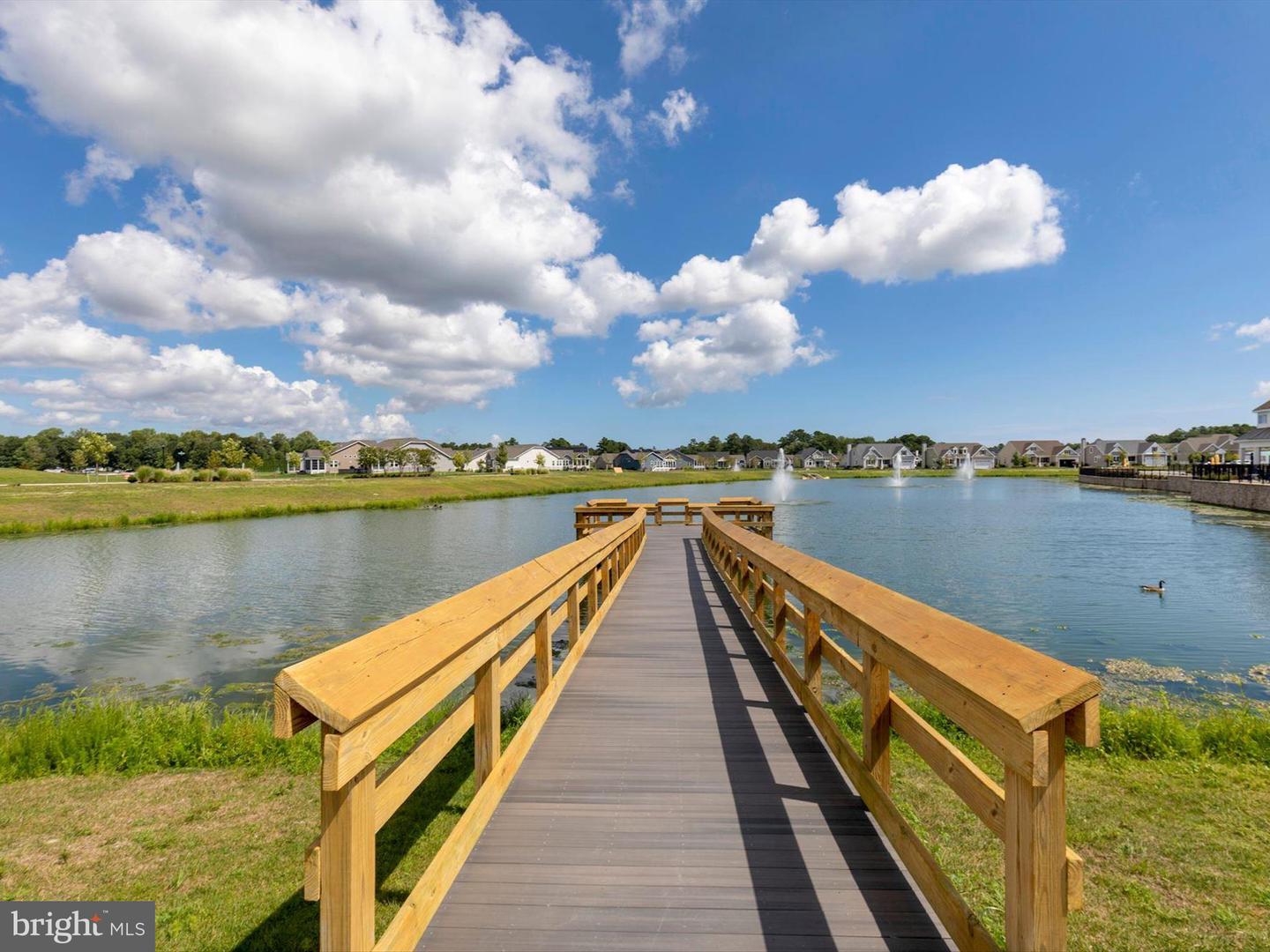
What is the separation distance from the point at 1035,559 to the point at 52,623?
2779 cm

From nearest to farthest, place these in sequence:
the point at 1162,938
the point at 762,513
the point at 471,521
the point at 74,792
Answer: the point at 1162,938, the point at 74,792, the point at 762,513, the point at 471,521

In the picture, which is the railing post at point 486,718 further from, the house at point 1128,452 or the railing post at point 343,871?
the house at point 1128,452

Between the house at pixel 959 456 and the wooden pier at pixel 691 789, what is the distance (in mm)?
134292

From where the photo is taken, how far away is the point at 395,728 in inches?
85.8

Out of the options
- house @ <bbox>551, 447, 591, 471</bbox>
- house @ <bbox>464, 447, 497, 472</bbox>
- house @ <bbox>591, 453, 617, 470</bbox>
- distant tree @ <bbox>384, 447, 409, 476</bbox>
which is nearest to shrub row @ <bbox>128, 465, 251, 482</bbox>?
distant tree @ <bbox>384, 447, 409, 476</bbox>

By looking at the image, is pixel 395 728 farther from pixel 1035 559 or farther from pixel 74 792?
pixel 1035 559

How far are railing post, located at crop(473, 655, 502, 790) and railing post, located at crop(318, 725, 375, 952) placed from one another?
1384mm

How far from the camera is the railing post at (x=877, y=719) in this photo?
314cm

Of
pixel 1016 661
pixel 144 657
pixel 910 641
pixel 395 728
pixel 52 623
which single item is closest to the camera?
pixel 1016 661

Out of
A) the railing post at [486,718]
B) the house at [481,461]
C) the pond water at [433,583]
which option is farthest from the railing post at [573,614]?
the house at [481,461]

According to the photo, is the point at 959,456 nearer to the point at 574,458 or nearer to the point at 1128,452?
the point at 1128,452

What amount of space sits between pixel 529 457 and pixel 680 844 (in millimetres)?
118884

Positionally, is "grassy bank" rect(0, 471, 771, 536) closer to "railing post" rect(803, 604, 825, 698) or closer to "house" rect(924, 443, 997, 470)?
"railing post" rect(803, 604, 825, 698)

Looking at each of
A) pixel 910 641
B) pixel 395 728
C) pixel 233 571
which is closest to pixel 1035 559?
pixel 910 641
